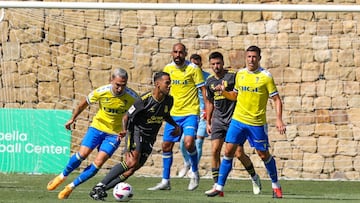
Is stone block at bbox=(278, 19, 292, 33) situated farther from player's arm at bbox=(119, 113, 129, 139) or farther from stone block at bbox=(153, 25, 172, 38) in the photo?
player's arm at bbox=(119, 113, 129, 139)

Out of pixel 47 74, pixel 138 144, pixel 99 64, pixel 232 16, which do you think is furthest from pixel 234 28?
pixel 138 144

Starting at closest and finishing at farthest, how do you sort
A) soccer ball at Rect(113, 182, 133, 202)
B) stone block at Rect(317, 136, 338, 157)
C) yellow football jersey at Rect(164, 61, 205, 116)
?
1. soccer ball at Rect(113, 182, 133, 202)
2. yellow football jersey at Rect(164, 61, 205, 116)
3. stone block at Rect(317, 136, 338, 157)

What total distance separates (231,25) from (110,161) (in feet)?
10.6

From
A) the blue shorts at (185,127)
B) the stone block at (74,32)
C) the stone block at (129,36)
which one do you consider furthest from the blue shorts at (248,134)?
the stone block at (74,32)

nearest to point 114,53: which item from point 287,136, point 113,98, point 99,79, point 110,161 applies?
point 99,79

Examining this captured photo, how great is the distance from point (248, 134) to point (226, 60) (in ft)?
17.6

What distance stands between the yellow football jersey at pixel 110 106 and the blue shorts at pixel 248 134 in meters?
1.31

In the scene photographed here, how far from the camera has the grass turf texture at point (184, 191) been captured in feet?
45.4

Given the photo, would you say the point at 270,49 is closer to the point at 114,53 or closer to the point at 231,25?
the point at 231,25

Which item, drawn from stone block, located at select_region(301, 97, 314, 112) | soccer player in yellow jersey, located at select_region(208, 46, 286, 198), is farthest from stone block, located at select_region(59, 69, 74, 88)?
soccer player in yellow jersey, located at select_region(208, 46, 286, 198)

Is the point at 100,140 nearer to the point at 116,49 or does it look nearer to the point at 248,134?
the point at 248,134

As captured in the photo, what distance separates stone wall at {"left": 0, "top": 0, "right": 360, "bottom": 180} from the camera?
1952 centimetres

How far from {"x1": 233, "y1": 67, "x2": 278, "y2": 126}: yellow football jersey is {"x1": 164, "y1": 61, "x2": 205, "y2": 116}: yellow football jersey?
1.90 metres

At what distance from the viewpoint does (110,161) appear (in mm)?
20000
